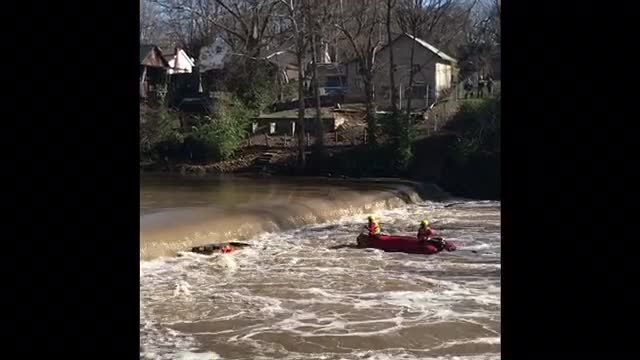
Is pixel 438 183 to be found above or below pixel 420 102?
below

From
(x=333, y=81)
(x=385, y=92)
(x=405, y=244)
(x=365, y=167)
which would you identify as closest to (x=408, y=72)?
(x=385, y=92)

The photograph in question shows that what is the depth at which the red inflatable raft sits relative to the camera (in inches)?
604

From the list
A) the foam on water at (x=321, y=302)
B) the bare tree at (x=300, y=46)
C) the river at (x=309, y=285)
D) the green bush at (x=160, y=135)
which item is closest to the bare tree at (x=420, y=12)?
the bare tree at (x=300, y=46)

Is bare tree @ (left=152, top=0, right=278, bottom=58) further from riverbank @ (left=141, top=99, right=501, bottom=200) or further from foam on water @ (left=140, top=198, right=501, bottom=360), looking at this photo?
foam on water @ (left=140, top=198, right=501, bottom=360)

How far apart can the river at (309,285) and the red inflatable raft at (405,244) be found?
0.17 meters

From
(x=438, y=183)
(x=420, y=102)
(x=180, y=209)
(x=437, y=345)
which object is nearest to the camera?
(x=437, y=345)

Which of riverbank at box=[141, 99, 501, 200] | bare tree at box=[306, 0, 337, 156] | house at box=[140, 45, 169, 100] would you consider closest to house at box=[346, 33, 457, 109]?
bare tree at box=[306, 0, 337, 156]

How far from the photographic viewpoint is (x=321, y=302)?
11648 mm
